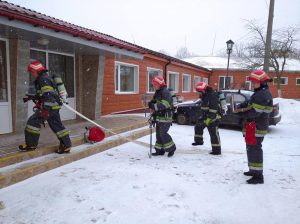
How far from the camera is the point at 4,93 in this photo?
6492 millimetres

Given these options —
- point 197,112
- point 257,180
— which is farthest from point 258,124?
point 197,112

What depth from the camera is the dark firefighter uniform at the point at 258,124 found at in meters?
4.44

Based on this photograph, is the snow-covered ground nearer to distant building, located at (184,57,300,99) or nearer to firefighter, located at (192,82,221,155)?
firefighter, located at (192,82,221,155)

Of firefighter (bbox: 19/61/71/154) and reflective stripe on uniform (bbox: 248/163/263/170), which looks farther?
firefighter (bbox: 19/61/71/154)

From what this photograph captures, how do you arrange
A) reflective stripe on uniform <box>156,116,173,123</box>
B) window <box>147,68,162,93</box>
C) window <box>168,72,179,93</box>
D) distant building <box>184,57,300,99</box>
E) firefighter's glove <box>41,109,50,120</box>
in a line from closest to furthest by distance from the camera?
firefighter's glove <box>41,109,50,120</box> → reflective stripe on uniform <box>156,116,173,123</box> → window <box>147,68,162,93</box> → window <box>168,72,179,93</box> → distant building <box>184,57,300,99</box>

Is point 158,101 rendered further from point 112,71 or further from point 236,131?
point 112,71

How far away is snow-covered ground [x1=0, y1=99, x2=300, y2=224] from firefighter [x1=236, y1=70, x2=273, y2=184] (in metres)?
0.27

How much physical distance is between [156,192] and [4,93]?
179 inches

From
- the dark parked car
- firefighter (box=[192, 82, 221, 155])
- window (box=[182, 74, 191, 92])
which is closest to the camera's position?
firefighter (box=[192, 82, 221, 155])

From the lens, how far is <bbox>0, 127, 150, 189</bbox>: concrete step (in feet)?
13.4

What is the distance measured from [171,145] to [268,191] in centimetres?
223

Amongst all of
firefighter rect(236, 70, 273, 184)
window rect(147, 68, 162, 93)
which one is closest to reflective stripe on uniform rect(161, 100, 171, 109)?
firefighter rect(236, 70, 273, 184)

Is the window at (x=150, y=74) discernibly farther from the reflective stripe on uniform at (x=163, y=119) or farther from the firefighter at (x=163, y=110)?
the reflective stripe on uniform at (x=163, y=119)

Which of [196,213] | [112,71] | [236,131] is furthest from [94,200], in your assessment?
[112,71]
